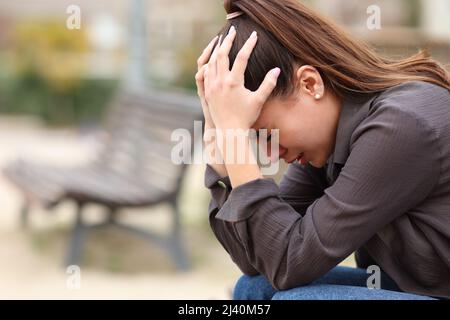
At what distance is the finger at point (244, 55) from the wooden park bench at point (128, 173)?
7.39 feet

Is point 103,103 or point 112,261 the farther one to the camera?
point 103,103

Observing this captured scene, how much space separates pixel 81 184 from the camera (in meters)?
4.11

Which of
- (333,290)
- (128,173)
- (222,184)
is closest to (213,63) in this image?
(222,184)

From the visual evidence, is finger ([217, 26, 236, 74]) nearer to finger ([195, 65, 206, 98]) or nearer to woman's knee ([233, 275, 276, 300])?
finger ([195, 65, 206, 98])

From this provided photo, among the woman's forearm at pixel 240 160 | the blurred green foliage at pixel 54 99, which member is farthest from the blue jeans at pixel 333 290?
the blurred green foliage at pixel 54 99

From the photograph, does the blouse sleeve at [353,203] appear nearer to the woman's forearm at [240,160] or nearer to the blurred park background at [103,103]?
the woman's forearm at [240,160]

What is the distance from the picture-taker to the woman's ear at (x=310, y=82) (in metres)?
1.68

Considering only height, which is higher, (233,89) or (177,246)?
(233,89)

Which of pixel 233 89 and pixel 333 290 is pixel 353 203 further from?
pixel 233 89

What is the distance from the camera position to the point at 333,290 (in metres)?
1.66

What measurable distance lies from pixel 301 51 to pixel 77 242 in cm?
265

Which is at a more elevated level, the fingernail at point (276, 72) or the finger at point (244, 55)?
the finger at point (244, 55)
